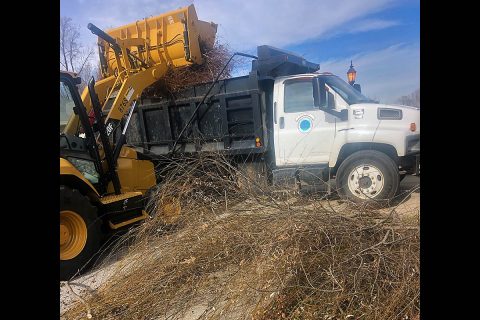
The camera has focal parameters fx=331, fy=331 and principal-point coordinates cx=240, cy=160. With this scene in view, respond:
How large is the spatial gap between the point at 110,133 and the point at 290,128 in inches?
111

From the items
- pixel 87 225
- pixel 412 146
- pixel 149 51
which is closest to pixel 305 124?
pixel 412 146

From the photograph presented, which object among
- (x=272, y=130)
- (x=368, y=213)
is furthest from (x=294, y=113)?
(x=368, y=213)

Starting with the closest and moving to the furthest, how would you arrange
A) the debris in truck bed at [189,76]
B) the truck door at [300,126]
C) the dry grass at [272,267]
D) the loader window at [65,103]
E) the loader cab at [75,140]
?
the dry grass at [272,267]
the loader cab at [75,140]
the loader window at [65,103]
the truck door at [300,126]
the debris in truck bed at [189,76]

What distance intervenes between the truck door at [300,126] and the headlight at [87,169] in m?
2.78

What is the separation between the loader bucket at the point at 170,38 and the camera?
558cm

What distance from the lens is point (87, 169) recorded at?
4348mm

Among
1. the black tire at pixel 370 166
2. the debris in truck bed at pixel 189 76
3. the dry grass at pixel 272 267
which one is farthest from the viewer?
the debris in truck bed at pixel 189 76

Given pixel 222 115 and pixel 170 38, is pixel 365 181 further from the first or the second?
pixel 170 38

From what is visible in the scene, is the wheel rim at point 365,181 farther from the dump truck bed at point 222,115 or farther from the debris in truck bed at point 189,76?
the debris in truck bed at point 189,76

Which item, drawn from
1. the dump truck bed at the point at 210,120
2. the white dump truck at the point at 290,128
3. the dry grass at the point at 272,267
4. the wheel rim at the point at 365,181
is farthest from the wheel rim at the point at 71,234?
the wheel rim at the point at 365,181

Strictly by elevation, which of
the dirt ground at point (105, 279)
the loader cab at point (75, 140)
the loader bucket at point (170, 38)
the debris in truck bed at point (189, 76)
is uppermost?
the loader bucket at point (170, 38)

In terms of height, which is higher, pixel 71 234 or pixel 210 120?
pixel 210 120

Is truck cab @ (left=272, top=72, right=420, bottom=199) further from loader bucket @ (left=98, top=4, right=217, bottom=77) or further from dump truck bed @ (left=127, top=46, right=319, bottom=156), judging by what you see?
loader bucket @ (left=98, top=4, right=217, bottom=77)
